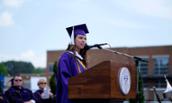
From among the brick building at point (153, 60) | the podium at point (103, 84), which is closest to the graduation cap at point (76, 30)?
the podium at point (103, 84)

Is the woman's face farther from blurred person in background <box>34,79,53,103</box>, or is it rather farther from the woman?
blurred person in background <box>34,79,53,103</box>

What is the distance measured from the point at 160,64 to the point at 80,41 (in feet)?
186

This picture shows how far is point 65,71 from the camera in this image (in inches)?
227

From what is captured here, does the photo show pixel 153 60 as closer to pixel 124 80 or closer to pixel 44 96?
pixel 44 96

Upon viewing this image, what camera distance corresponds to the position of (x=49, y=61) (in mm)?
73375

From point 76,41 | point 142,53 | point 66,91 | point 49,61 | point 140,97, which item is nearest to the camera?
point 66,91

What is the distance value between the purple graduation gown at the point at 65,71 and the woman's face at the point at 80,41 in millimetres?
166

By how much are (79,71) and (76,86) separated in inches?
19.4

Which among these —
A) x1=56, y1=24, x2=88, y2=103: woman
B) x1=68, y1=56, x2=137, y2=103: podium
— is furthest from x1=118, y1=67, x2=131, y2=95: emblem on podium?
x1=56, y1=24, x2=88, y2=103: woman

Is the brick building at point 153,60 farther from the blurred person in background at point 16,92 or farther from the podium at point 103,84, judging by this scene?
the podium at point 103,84

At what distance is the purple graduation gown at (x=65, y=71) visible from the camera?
18.7 feet

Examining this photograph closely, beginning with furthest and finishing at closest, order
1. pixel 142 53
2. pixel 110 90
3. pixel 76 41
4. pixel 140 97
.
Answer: pixel 142 53
pixel 140 97
pixel 76 41
pixel 110 90

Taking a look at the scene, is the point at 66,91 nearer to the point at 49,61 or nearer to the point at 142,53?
the point at 142,53

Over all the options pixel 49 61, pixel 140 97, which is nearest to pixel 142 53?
pixel 49 61
